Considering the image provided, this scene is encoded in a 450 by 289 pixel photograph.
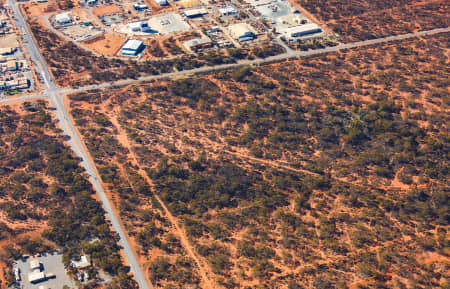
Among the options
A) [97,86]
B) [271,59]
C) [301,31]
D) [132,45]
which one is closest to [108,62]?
[132,45]

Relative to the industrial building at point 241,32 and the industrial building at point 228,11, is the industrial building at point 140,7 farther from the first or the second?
the industrial building at point 241,32

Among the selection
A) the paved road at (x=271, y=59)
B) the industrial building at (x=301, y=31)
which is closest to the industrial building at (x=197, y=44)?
the paved road at (x=271, y=59)

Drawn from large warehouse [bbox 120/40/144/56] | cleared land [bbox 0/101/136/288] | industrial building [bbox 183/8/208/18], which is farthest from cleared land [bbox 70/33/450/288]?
industrial building [bbox 183/8/208/18]

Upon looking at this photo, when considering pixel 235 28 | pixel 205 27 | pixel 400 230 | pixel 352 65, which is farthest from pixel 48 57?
pixel 400 230

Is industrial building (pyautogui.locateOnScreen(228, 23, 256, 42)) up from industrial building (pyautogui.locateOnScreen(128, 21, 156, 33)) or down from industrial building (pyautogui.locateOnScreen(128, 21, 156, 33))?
down

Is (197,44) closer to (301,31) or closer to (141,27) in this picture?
(141,27)

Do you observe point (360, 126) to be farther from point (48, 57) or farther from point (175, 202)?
point (48, 57)

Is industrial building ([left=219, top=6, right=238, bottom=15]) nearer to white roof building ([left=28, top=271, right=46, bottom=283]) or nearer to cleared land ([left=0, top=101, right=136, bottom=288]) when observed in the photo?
cleared land ([left=0, top=101, right=136, bottom=288])
